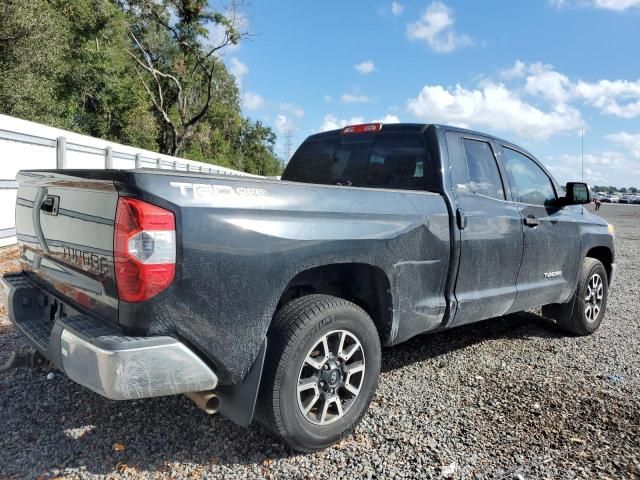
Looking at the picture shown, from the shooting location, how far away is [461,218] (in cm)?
361

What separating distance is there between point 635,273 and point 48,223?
1055 centimetres

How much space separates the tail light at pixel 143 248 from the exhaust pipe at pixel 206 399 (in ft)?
2.03

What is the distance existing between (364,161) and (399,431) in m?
2.13

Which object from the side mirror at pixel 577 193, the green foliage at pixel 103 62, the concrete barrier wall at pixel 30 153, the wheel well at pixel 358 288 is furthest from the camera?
the green foliage at pixel 103 62

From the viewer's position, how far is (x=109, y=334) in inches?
88.7

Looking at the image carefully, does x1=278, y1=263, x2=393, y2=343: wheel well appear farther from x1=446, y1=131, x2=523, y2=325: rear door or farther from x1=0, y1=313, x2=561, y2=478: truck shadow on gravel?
x1=0, y1=313, x2=561, y2=478: truck shadow on gravel

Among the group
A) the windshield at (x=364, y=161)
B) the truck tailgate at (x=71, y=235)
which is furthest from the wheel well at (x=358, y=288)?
the truck tailgate at (x=71, y=235)

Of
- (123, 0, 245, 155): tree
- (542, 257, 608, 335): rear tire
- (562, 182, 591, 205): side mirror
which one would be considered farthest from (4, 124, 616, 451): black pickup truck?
(123, 0, 245, 155): tree

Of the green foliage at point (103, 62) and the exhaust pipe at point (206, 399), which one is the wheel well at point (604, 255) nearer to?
the exhaust pipe at point (206, 399)

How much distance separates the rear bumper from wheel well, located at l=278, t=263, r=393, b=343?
837 mm

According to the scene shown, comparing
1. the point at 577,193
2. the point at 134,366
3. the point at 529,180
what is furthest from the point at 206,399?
the point at 577,193

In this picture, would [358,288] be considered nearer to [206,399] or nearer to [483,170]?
[206,399]

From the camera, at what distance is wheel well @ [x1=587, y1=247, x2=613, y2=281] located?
5.65m

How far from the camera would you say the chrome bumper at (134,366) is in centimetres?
213
